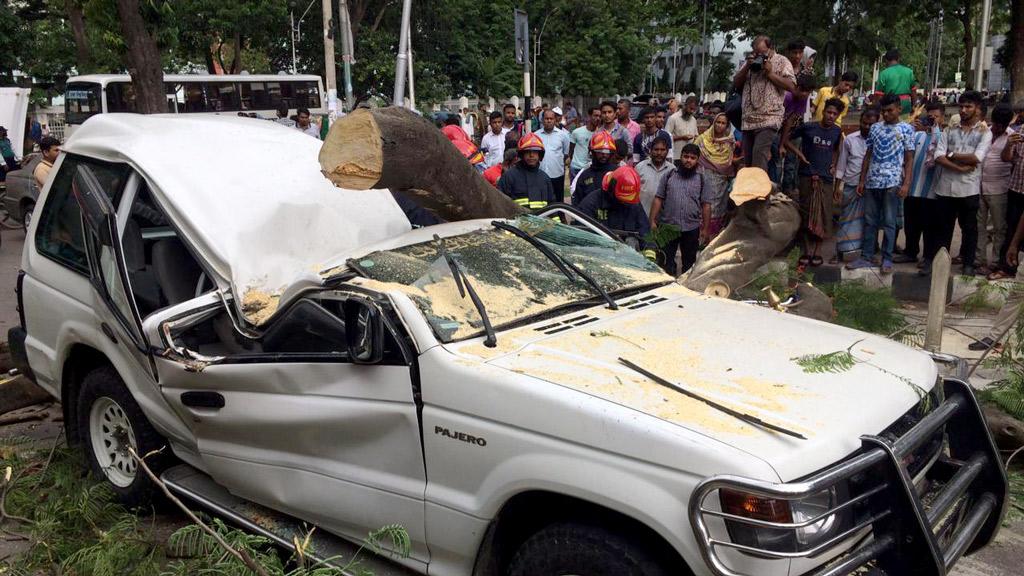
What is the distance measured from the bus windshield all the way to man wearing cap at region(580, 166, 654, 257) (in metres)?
22.2

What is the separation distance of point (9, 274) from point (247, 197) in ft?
29.3

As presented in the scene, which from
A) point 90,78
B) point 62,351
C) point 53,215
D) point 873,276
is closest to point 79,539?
point 62,351

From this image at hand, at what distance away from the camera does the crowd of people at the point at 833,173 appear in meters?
8.18

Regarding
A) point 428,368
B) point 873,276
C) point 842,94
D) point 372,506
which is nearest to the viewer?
point 428,368

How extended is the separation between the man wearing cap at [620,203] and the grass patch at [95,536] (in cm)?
425

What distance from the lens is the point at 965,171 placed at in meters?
8.31

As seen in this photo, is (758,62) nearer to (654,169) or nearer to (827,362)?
(654,169)

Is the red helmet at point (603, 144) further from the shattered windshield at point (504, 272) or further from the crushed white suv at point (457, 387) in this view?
the shattered windshield at point (504, 272)

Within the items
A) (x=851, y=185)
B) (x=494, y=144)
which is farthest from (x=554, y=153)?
(x=851, y=185)

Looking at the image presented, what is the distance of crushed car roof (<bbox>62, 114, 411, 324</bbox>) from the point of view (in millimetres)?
4215

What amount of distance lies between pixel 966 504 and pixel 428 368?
212 cm

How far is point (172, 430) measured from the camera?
4.24 meters

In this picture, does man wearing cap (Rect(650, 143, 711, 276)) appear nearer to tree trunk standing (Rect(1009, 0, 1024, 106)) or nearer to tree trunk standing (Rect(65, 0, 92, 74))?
tree trunk standing (Rect(1009, 0, 1024, 106))

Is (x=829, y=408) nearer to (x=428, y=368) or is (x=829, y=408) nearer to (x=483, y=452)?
(x=483, y=452)
